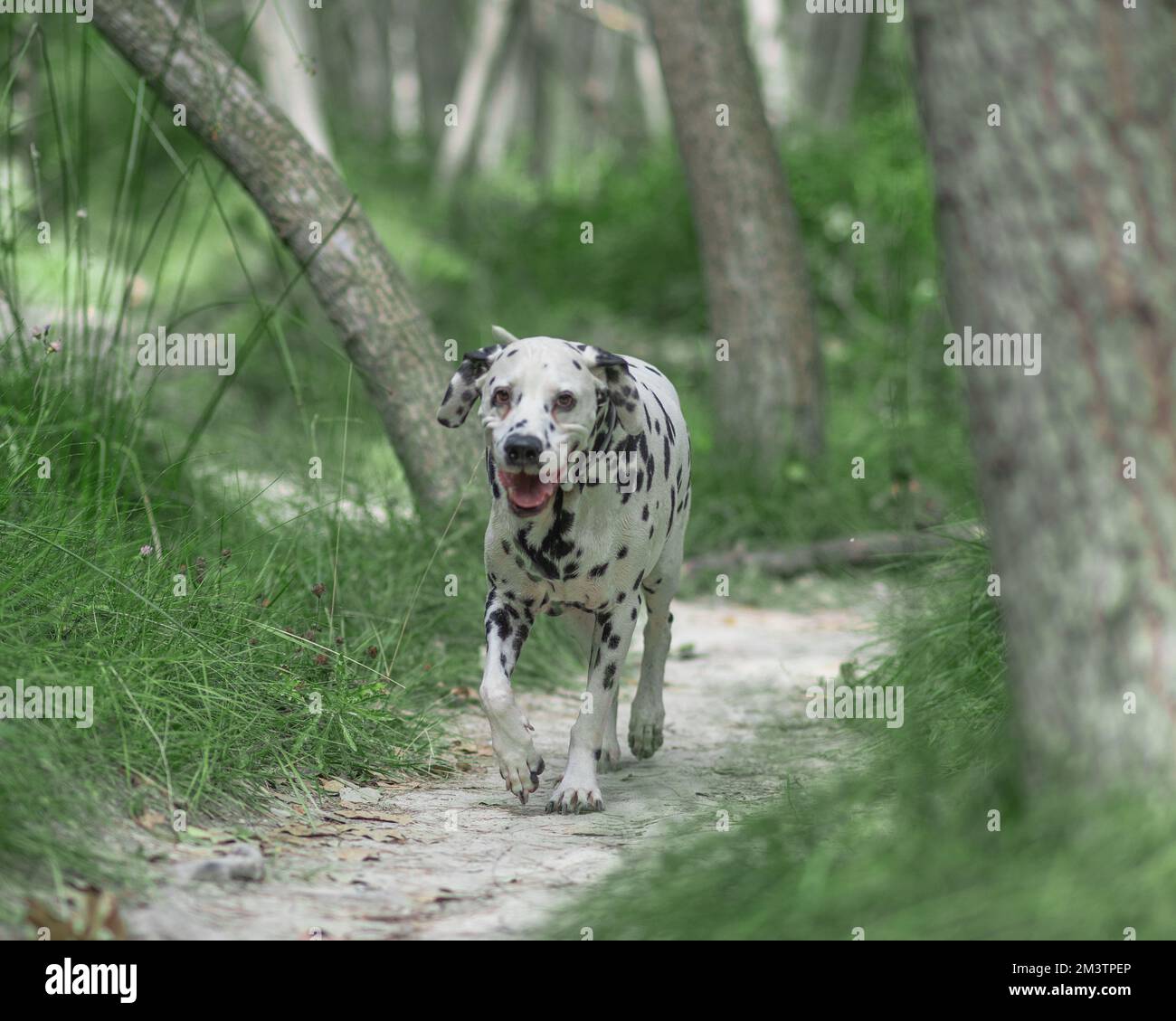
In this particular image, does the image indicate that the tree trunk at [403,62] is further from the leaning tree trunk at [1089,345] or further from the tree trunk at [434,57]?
the leaning tree trunk at [1089,345]

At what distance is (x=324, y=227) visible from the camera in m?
6.75

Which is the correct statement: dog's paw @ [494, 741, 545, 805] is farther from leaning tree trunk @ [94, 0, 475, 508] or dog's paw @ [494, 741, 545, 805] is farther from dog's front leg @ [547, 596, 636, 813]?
leaning tree trunk @ [94, 0, 475, 508]

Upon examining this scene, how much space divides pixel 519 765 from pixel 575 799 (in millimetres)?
239

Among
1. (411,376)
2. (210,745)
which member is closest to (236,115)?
(411,376)

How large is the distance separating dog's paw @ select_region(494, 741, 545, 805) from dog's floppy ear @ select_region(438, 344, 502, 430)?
3.85 feet

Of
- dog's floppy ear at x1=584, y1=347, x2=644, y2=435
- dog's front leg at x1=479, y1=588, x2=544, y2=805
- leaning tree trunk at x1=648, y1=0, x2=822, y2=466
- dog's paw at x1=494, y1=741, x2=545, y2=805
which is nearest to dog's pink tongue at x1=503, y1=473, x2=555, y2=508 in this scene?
dog's floppy ear at x1=584, y1=347, x2=644, y2=435

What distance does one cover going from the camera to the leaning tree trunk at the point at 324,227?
21.4ft

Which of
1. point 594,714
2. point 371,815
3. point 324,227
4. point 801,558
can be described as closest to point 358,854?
point 371,815

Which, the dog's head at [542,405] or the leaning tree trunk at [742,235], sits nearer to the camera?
the dog's head at [542,405]

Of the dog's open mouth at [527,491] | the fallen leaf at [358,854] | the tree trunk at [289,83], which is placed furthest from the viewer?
the tree trunk at [289,83]

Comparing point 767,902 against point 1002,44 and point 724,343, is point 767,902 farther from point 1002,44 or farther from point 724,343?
point 724,343

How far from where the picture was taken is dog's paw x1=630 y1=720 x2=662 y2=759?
222 inches

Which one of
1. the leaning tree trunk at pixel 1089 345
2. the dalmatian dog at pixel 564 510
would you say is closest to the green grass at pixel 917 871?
the leaning tree trunk at pixel 1089 345

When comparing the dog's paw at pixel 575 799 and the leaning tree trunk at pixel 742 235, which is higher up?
the leaning tree trunk at pixel 742 235
